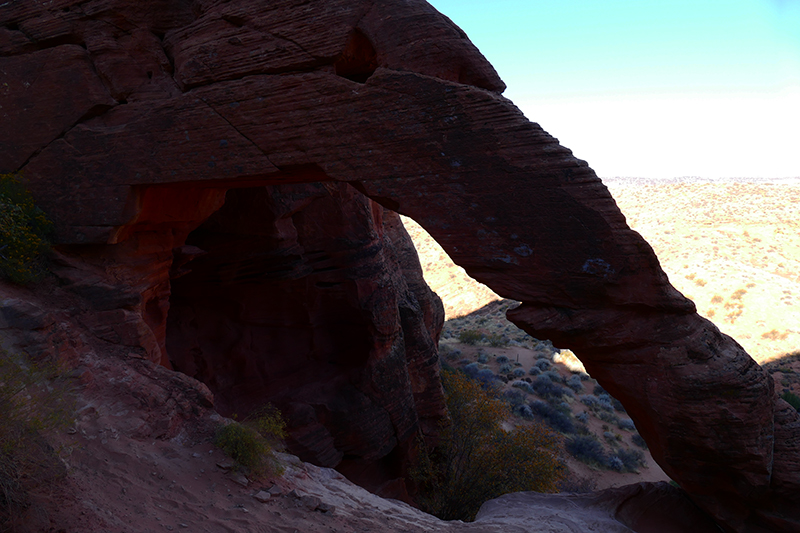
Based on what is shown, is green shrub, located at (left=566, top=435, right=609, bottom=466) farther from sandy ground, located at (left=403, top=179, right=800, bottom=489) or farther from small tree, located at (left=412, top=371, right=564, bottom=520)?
small tree, located at (left=412, top=371, right=564, bottom=520)

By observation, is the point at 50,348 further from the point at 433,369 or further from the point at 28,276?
the point at 433,369

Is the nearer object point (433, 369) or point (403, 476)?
point (403, 476)

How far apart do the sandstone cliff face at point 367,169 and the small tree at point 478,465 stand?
17.3ft

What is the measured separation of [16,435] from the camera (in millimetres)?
3715

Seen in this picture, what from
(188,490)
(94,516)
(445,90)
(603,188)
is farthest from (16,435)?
(603,188)

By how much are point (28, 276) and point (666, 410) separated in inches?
355

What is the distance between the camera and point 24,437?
3844mm

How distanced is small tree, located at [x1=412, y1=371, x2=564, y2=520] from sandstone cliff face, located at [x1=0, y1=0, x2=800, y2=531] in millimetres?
5287

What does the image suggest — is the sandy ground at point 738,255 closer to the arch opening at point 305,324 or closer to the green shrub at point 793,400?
the green shrub at point 793,400

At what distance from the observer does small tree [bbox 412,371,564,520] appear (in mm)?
11273

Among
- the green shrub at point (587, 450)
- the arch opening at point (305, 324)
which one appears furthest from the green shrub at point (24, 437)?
the green shrub at point (587, 450)

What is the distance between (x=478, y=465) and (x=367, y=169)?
9131 mm

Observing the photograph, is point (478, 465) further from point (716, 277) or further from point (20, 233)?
point (716, 277)

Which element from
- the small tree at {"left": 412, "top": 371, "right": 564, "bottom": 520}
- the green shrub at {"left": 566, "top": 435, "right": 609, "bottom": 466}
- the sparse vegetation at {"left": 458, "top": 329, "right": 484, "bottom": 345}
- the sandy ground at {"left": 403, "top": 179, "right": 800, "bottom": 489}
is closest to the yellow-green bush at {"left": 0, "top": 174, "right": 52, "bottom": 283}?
the small tree at {"left": 412, "top": 371, "right": 564, "bottom": 520}
